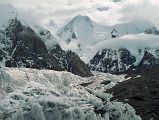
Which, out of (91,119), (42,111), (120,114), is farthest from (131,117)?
(42,111)

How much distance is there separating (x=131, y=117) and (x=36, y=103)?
114 ft

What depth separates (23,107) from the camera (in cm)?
19925

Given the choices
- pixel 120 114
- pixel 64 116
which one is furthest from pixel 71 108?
pixel 120 114

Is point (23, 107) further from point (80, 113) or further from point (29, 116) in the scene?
point (80, 113)

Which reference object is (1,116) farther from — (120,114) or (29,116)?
(120,114)

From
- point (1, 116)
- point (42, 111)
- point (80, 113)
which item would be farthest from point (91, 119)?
point (1, 116)

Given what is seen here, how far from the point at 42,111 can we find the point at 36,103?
7269mm

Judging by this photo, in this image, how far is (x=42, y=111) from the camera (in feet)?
631

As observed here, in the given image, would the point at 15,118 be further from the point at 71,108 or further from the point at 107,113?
the point at 107,113

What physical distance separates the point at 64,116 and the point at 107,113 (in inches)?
646

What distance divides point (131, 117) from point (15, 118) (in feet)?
137

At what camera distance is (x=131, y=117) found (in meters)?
197

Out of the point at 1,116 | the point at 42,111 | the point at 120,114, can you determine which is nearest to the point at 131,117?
the point at 120,114

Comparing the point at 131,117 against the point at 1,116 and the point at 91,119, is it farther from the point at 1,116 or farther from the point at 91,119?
the point at 1,116
